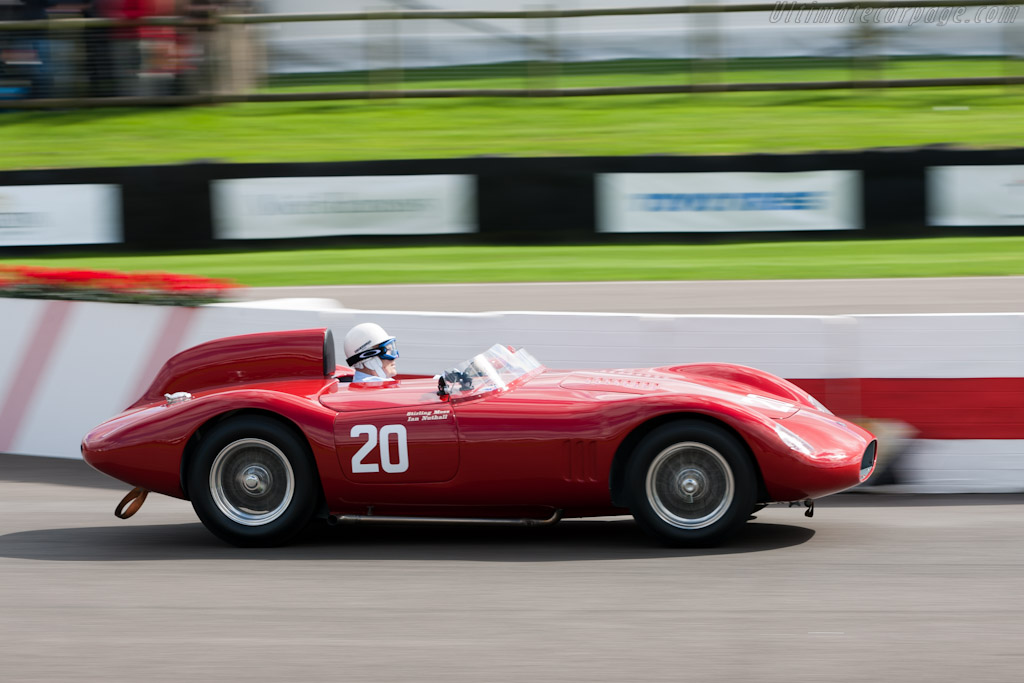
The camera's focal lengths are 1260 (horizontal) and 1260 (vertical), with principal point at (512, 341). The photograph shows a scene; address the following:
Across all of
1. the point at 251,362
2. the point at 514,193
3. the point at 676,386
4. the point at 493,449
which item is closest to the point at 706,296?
the point at 514,193

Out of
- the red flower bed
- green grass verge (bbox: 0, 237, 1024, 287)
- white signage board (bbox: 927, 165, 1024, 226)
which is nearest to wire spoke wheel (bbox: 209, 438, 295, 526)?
the red flower bed

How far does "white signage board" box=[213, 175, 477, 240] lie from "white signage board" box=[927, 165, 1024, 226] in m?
5.35

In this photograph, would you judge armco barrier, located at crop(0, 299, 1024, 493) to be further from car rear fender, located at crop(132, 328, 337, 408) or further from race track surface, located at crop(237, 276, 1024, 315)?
race track surface, located at crop(237, 276, 1024, 315)

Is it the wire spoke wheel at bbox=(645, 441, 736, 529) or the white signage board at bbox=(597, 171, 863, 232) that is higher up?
the white signage board at bbox=(597, 171, 863, 232)

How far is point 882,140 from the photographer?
17609mm

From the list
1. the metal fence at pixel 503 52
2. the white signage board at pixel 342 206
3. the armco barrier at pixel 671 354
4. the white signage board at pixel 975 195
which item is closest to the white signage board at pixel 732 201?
the white signage board at pixel 975 195

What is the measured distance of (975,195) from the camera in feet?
46.8

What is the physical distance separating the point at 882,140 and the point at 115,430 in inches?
547

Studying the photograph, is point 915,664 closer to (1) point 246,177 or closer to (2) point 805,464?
(2) point 805,464

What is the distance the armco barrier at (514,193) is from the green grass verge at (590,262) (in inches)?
7.1

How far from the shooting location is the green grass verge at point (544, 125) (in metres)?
18.0

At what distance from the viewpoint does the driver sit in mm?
6344

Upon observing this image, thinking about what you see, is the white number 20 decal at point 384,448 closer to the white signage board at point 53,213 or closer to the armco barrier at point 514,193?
the armco barrier at point 514,193

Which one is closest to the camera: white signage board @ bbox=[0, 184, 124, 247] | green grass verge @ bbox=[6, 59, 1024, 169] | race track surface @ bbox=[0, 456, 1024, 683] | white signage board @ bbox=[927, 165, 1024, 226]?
race track surface @ bbox=[0, 456, 1024, 683]
